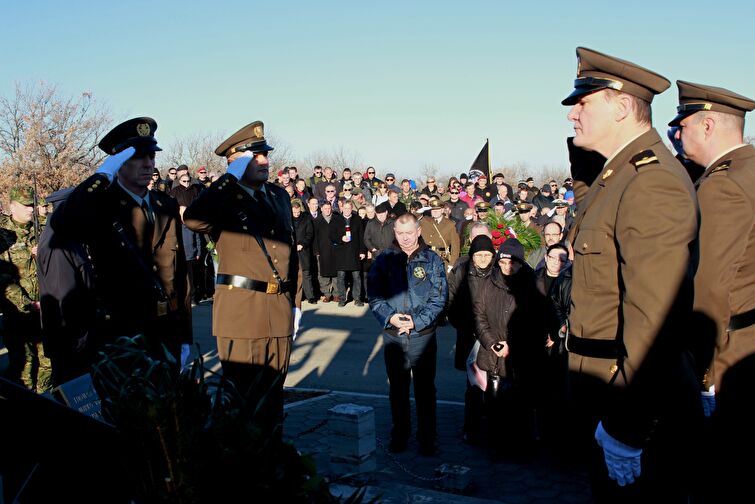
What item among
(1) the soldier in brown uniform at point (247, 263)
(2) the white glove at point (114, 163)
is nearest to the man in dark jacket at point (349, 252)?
(1) the soldier in brown uniform at point (247, 263)

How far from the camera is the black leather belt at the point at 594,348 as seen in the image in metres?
2.94

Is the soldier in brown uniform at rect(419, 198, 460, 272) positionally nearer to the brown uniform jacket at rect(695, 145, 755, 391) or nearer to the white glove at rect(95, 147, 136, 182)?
the white glove at rect(95, 147, 136, 182)

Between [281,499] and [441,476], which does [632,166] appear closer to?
[281,499]

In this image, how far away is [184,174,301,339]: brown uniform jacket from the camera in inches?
204

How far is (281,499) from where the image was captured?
2096 millimetres

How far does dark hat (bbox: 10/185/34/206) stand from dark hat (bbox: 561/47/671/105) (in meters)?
6.46

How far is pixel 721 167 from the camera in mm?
3738

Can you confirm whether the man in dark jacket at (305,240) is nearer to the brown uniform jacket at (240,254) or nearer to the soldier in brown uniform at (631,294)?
the brown uniform jacket at (240,254)

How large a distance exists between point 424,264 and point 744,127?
3.00m

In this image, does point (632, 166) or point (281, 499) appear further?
point (632, 166)

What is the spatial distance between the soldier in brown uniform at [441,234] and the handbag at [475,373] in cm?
689

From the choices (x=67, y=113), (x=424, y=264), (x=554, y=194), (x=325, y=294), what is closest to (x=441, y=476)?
(x=424, y=264)

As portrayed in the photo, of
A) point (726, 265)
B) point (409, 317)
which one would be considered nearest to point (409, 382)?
point (409, 317)

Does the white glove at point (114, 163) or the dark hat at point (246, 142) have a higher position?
the dark hat at point (246, 142)
